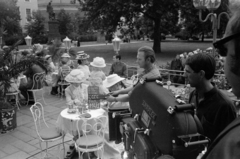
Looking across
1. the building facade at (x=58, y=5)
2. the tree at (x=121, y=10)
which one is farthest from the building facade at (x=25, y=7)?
the tree at (x=121, y=10)

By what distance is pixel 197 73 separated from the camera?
1.85 metres

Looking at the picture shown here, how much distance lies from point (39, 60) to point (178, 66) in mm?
5358

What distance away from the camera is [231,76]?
79cm

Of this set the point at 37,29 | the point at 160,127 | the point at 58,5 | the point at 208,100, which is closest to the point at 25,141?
the point at 208,100

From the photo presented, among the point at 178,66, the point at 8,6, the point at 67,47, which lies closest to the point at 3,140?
the point at 178,66

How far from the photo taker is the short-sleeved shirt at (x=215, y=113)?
5.26ft

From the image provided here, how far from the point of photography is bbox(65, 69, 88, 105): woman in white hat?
4379mm

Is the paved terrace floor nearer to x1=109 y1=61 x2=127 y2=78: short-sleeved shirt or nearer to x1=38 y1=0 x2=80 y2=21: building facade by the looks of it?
x1=109 y1=61 x2=127 y2=78: short-sleeved shirt

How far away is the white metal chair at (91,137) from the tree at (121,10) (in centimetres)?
1481

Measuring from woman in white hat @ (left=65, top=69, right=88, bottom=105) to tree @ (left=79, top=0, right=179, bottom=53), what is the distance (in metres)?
13.9

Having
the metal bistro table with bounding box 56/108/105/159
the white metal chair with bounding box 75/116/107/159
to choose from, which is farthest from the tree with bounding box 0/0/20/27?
the white metal chair with bounding box 75/116/107/159

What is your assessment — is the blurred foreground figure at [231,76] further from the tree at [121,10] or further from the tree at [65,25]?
the tree at [65,25]

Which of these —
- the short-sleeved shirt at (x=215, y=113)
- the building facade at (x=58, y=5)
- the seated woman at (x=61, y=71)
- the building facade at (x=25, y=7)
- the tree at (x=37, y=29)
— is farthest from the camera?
the building facade at (x=58, y=5)

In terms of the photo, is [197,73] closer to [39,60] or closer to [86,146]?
[86,146]
